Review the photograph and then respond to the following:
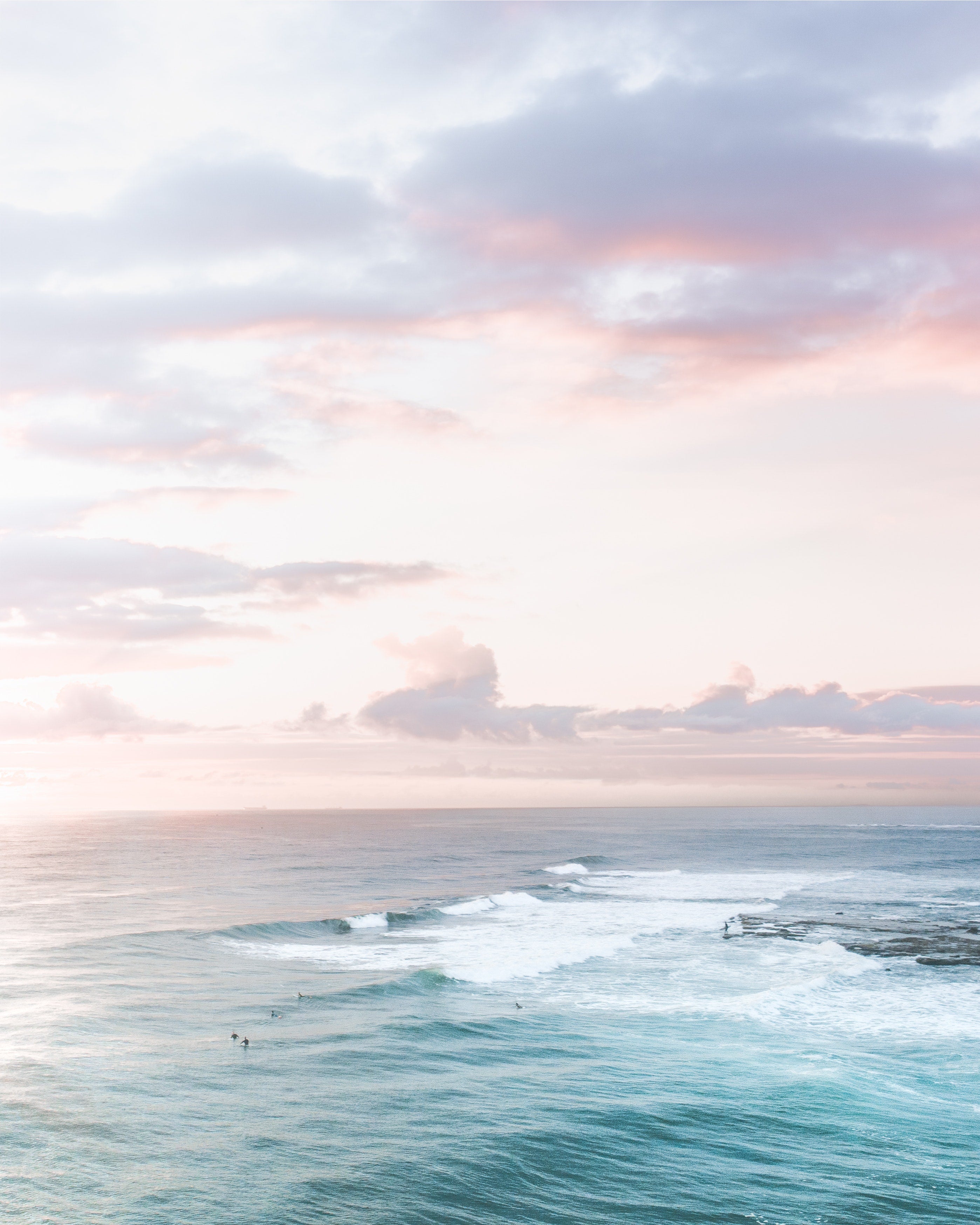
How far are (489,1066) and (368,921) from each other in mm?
39974

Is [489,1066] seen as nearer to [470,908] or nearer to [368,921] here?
[368,921]

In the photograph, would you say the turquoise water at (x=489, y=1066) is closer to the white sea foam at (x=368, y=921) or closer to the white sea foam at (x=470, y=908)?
the white sea foam at (x=368, y=921)

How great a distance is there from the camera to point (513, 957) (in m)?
59.1

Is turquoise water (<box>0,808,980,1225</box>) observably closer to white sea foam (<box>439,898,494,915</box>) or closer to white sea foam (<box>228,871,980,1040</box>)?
white sea foam (<box>228,871,980,1040</box>)

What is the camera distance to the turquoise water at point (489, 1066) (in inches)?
992

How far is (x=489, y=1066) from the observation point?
120ft

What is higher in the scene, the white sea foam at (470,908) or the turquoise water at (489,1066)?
the turquoise water at (489,1066)

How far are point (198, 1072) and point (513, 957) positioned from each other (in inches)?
1095

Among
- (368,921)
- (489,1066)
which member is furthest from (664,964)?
(368,921)

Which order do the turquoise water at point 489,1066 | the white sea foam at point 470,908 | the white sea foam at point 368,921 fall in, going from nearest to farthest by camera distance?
the turquoise water at point 489,1066
the white sea foam at point 368,921
the white sea foam at point 470,908

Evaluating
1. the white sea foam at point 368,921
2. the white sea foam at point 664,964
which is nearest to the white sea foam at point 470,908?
the white sea foam at point 664,964

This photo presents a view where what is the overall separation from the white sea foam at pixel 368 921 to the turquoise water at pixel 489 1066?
0.40 meters

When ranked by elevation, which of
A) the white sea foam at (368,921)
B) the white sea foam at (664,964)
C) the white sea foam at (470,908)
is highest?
the white sea foam at (664,964)

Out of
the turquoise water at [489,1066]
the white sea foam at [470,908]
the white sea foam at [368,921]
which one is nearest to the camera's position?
the turquoise water at [489,1066]
